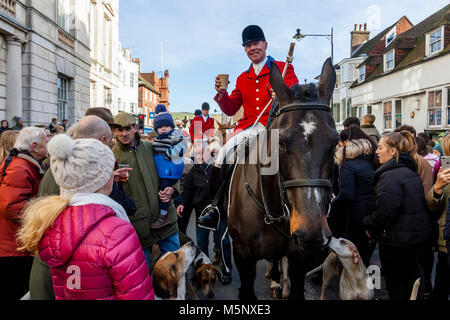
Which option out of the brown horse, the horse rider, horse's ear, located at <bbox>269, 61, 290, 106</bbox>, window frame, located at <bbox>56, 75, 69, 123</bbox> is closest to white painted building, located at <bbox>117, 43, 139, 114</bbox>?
window frame, located at <bbox>56, 75, 69, 123</bbox>

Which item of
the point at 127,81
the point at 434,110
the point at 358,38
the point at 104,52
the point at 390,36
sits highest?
the point at 358,38

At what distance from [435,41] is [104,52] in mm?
23055

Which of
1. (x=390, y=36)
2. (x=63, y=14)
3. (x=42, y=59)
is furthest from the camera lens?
(x=390, y=36)

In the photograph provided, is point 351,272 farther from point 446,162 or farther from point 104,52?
point 104,52

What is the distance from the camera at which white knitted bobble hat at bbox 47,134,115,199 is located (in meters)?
1.71

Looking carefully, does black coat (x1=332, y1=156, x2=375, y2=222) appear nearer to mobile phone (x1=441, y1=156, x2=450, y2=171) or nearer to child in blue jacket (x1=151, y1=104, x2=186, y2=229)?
mobile phone (x1=441, y1=156, x2=450, y2=171)

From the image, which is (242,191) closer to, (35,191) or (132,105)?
(35,191)

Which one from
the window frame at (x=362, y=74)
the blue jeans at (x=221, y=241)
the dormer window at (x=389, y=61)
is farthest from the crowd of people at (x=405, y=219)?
the window frame at (x=362, y=74)

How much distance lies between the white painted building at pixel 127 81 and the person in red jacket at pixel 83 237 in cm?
3684

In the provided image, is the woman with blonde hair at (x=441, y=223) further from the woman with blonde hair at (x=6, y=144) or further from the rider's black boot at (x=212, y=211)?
the woman with blonde hair at (x=6, y=144)

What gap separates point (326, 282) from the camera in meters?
4.00

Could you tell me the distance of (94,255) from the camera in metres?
1.66

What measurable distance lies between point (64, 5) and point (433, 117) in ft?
71.6

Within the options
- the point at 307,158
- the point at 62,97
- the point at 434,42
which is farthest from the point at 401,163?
the point at 434,42
